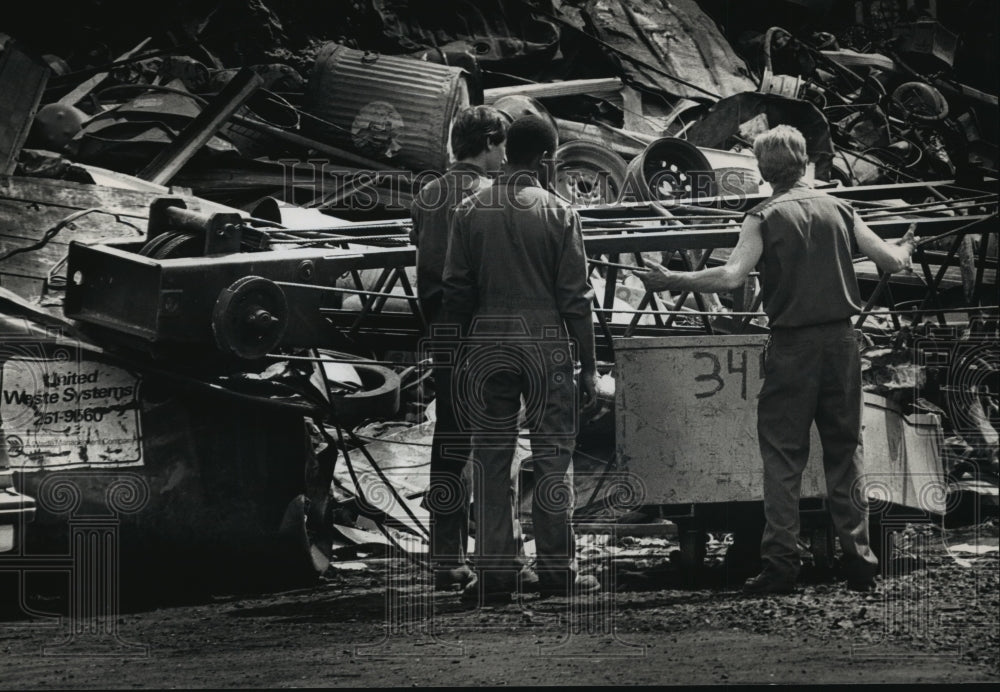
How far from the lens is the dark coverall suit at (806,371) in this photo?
487 cm

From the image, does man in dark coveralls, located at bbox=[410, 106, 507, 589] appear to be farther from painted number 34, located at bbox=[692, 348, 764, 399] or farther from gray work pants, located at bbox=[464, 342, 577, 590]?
painted number 34, located at bbox=[692, 348, 764, 399]

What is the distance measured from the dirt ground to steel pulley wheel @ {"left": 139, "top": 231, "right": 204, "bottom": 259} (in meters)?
1.46

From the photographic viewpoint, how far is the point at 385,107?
8.88 metres

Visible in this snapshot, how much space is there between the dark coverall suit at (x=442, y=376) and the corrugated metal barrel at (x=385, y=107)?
11.9 ft

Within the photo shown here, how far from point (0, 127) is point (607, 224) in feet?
11.9

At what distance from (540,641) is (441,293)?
1.47 meters

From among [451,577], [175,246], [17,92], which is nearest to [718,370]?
[451,577]

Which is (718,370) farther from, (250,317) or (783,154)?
(250,317)

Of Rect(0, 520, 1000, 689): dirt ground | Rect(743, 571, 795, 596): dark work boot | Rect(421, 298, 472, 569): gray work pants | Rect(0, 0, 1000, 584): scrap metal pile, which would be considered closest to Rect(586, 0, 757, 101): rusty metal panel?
Rect(0, 0, 1000, 584): scrap metal pile

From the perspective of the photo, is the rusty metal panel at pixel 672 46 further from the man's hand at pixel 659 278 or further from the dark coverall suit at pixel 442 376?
the man's hand at pixel 659 278

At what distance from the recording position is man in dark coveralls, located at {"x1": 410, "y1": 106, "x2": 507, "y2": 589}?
5137 millimetres

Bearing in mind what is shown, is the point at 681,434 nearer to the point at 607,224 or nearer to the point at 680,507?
the point at 680,507

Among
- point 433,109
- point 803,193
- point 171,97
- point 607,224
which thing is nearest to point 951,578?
point 803,193

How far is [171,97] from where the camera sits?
8.50m
